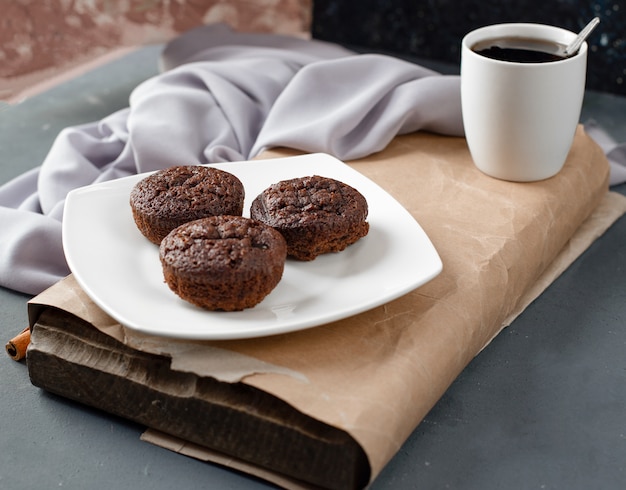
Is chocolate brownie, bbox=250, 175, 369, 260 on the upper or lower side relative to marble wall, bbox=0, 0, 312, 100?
upper

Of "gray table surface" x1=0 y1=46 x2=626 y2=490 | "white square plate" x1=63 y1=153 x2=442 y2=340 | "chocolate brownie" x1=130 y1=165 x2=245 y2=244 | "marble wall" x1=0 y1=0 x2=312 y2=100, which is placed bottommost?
"gray table surface" x1=0 y1=46 x2=626 y2=490

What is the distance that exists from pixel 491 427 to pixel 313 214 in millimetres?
335

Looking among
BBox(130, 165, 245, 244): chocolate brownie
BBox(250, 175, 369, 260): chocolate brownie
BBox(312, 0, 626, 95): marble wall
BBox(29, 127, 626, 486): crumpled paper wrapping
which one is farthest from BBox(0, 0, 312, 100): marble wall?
BBox(250, 175, 369, 260): chocolate brownie

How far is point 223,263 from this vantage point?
0.94 m

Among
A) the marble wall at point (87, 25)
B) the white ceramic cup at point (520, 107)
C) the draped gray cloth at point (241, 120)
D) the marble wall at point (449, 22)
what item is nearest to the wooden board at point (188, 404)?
the draped gray cloth at point (241, 120)

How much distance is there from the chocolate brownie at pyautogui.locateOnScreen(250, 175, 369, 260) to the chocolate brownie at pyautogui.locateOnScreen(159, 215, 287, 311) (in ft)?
0.17

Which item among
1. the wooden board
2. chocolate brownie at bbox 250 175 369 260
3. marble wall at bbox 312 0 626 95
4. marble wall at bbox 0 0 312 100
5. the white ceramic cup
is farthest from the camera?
marble wall at bbox 312 0 626 95

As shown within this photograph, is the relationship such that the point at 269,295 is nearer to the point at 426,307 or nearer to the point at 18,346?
the point at 426,307

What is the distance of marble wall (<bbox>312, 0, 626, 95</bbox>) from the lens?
6.28 ft

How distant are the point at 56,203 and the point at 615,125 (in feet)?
3.76

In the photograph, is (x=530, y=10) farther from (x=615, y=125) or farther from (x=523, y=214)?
(x=523, y=214)

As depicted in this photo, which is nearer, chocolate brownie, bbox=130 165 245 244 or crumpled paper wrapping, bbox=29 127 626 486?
crumpled paper wrapping, bbox=29 127 626 486

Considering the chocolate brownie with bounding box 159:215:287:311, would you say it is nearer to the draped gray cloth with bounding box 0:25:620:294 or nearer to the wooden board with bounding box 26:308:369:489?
the wooden board with bounding box 26:308:369:489

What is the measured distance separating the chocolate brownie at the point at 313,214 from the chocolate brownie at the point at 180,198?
4 centimetres
